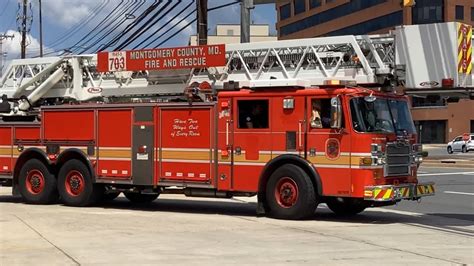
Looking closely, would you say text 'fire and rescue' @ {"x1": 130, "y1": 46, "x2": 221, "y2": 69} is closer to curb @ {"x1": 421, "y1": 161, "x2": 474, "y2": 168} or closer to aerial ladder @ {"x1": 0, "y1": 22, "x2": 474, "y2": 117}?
aerial ladder @ {"x1": 0, "y1": 22, "x2": 474, "y2": 117}

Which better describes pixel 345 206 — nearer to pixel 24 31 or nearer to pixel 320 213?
pixel 320 213

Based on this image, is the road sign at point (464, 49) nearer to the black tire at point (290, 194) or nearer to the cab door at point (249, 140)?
the black tire at point (290, 194)

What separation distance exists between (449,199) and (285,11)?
89066mm

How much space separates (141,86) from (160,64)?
0.86 metres

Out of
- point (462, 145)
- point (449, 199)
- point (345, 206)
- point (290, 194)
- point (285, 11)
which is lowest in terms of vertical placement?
point (449, 199)

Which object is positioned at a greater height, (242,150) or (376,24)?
(376,24)

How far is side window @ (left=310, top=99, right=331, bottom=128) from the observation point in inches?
462

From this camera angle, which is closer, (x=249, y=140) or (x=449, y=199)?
(x=249, y=140)

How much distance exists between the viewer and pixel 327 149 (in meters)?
11.6

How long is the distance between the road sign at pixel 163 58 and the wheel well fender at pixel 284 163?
2.66m

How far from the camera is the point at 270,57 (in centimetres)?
1332

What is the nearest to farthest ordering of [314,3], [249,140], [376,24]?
[249,140] < [376,24] < [314,3]

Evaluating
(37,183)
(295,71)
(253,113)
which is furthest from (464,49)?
(37,183)

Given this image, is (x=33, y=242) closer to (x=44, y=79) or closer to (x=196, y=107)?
(x=196, y=107)
